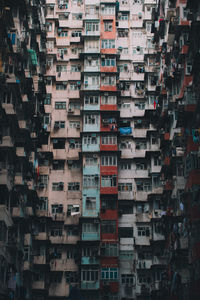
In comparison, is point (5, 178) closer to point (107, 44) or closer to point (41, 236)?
point (41, 236)

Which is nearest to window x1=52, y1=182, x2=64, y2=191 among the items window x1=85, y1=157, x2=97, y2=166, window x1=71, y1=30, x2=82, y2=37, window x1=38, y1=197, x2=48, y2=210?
window x1=38, y1=197, x2=48, y2=210

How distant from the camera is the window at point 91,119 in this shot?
1527 inches

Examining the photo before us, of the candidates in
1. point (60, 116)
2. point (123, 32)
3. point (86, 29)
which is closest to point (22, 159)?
point (60, 116)

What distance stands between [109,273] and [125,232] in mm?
4074

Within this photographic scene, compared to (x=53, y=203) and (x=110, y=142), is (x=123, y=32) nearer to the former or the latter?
(x=110, y=142)

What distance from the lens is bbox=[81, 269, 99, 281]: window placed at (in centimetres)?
3384

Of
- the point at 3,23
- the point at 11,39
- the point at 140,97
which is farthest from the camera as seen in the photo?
the point at 140,97

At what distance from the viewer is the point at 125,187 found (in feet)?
125

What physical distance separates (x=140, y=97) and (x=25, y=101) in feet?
45.9

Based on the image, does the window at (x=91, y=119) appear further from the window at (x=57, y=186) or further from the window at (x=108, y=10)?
the window at (x=108, y=10)

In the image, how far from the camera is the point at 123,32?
145 feet

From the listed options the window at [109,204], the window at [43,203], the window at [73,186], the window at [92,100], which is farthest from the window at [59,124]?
the window at [109,204]

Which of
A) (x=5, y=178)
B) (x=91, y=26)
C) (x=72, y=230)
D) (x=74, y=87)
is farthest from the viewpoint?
(x=91, y=26)

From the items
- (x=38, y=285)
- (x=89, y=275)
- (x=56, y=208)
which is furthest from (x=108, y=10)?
(x=38, y=285)
